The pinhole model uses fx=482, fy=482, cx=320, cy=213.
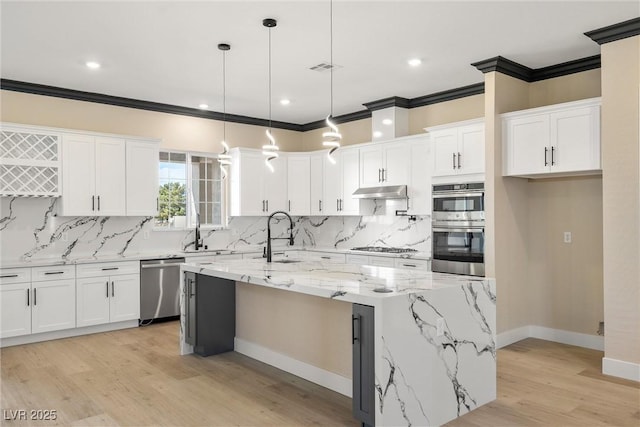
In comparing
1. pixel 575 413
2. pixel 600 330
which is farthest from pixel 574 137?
pixel 575 413

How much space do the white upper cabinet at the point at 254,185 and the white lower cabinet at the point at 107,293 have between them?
6.27 ft

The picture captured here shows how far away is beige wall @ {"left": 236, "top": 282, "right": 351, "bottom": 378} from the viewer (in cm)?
369

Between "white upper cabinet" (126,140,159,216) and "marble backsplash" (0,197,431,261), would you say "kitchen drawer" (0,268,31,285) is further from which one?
"white upper cabinet" (126,140,159,216)

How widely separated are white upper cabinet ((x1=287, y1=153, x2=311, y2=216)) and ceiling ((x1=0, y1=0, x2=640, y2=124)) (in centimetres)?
174

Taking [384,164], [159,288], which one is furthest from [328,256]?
[159,288]

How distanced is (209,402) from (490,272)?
10.1 ft

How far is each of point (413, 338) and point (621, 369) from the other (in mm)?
2366

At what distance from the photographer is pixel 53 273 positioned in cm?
543

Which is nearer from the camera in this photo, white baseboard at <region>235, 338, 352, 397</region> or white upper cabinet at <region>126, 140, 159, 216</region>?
white baseboard at <region>235, 338, 352, 397</region>

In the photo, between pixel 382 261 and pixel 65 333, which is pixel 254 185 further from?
pixel 65 333

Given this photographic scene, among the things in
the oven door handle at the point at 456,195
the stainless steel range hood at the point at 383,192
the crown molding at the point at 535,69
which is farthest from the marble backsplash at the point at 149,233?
the crown molding at the point at 535,69

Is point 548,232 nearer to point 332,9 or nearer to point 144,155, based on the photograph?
point 332,9

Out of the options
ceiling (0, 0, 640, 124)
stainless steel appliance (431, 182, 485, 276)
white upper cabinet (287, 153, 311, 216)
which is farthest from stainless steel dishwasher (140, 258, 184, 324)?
stainless steel appliance (431, 182, 485, 276)

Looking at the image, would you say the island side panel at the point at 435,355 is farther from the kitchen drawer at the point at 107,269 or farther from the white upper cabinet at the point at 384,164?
the kitchen drawer at the point at 107,269
